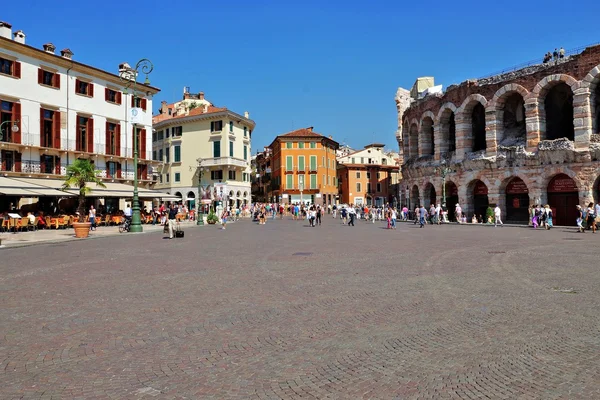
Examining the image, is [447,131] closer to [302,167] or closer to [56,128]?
[56,128]

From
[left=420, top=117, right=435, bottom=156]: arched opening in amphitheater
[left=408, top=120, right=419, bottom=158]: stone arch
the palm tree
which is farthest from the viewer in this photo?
[left=408, top=120, right=419, bottom=158]: stone arch

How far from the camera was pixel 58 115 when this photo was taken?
36000 mm

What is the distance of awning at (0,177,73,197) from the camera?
2517cm

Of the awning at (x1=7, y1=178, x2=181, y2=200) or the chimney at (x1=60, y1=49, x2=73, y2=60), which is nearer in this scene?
the awning at (x1=7, y1=178, x2=181, y2=200)

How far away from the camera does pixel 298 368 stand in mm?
4574

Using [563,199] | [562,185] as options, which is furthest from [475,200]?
[562,185]

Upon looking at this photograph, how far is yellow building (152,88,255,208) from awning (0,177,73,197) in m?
27.5

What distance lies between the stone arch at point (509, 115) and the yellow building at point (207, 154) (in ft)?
103

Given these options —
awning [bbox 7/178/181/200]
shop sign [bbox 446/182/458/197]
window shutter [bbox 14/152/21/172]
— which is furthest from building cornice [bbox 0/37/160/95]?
shop sign [bbox 446/182/458/197]

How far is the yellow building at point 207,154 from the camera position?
59.4 meters

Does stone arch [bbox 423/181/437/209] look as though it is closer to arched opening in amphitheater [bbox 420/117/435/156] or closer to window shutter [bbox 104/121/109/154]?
arched opening in amphitheater [bbox 420/117/435/156]

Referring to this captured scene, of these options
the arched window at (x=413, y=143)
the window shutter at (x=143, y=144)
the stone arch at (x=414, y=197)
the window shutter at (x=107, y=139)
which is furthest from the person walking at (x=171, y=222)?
the arched window at (x=413, y=143)

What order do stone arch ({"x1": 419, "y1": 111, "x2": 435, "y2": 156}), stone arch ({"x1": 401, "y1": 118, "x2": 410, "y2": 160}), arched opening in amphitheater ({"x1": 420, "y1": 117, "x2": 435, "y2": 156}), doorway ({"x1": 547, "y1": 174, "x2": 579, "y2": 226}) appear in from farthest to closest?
stone arch ({"x1": 401, "y1": 118, "x2": 410, "y2": 160}) → arched opening in amphitheater ({"x1": 420, "y1": 117, "x2": 435, "y2": 156}) → stone arch ({"x1": 419, "y1": 111, "x2": 435, "y2": 156}) → doorway ({"x1": 547, "y1": 174, "x2": 579, "y2": 226})

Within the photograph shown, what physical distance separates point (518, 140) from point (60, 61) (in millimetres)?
35849
